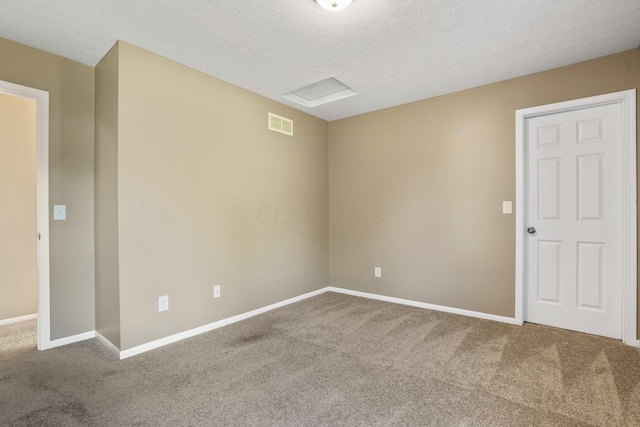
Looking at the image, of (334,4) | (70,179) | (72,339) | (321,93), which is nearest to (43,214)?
(70,179)

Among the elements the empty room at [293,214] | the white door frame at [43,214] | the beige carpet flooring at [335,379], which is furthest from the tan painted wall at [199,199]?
the white door frame at [43,214]

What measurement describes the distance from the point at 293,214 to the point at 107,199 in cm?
201

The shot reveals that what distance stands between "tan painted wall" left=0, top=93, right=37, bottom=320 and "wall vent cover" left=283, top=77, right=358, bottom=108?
2.85 m

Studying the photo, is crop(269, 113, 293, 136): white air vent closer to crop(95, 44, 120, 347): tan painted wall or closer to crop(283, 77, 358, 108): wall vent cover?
crop(283, 77, 358, 108): wall vent cover

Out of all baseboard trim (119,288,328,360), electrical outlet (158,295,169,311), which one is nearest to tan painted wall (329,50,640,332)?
baseboard trim (119,288,328,360)

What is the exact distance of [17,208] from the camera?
3.22m

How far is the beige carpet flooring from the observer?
1672 millimetres

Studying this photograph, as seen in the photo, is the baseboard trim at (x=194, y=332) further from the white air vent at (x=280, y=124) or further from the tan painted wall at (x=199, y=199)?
the white air vent at (x=280, y=124)

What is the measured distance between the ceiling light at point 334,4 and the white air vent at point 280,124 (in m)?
1.79

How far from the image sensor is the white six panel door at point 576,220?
8.66 ft

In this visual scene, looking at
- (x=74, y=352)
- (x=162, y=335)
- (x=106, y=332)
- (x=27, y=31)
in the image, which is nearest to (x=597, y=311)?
(x=162, y=335)

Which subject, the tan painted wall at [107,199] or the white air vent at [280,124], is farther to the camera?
the white air vent at [280,124]

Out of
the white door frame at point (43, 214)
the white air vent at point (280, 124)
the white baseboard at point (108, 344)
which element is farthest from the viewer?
the white air vent at point (280, 124)

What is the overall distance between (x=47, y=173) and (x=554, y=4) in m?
3.98
